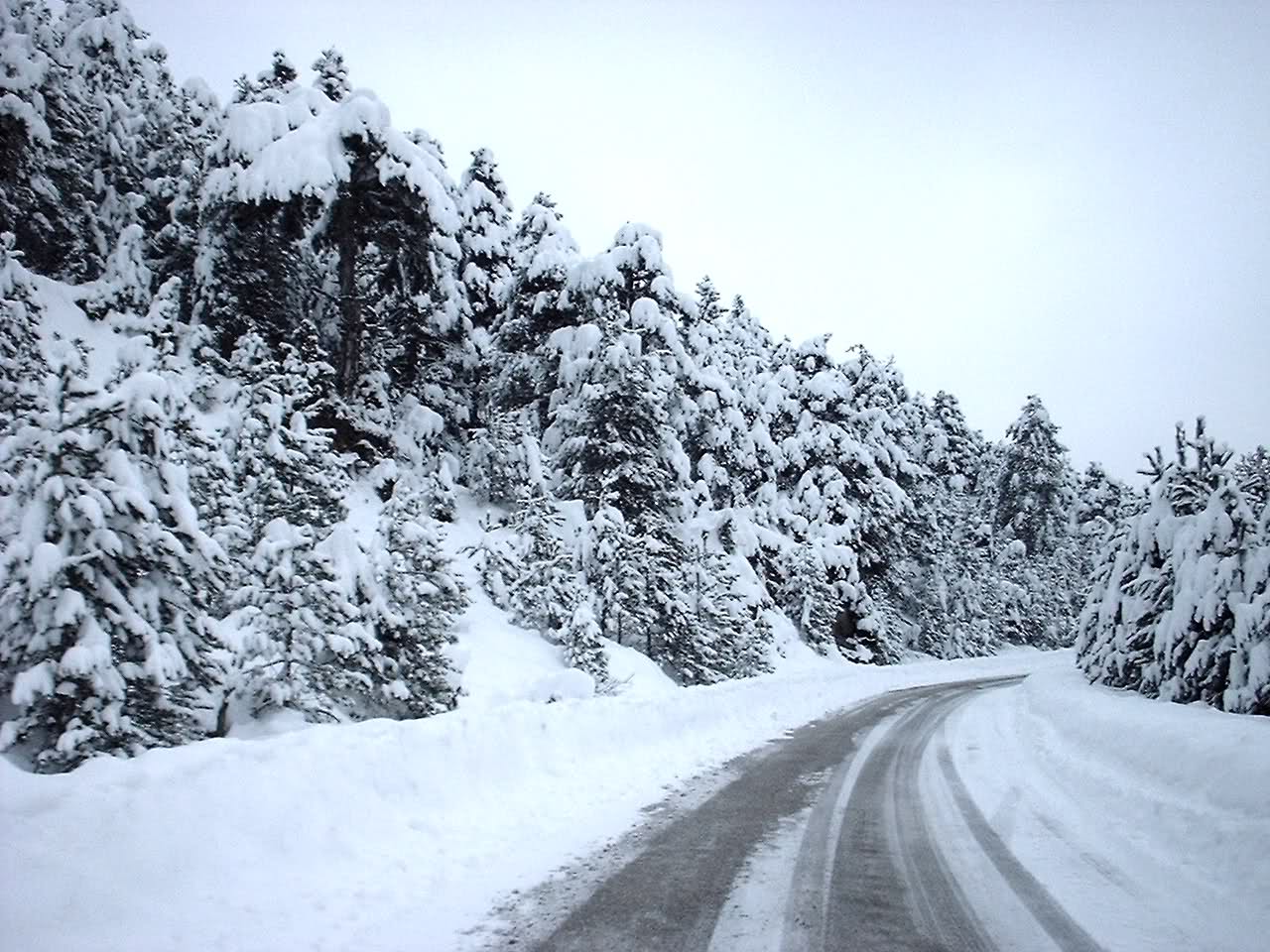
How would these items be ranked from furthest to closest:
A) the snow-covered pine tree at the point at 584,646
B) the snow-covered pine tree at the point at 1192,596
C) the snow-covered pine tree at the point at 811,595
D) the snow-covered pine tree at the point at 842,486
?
the snow-covered pine tree at the point at 842,486 < the snow-covered pine tree at the point at 811,595 < the snow-covered pine tree at the point at 584,646 < the snow-covered pine tree at the point at 1192,596

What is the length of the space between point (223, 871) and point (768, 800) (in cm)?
538

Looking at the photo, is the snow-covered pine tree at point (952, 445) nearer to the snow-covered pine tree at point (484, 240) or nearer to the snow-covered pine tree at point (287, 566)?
the snow-covered pine tree at point (484, 240)

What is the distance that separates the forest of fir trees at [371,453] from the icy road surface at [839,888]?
4600 millimetres

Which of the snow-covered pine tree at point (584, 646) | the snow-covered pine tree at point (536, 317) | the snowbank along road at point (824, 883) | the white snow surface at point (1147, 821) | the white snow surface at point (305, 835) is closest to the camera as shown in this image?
the white snow surface at point (305, 835)

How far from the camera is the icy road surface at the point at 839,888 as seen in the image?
13.7 feet

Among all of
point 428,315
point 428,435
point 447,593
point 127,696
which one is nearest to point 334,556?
point 447,593

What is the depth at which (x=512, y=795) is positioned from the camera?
7352 millimetres

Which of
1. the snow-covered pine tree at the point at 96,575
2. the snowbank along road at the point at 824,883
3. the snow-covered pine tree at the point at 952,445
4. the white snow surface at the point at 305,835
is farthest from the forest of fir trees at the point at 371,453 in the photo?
the snow-covered pine tree at the point at 952,445

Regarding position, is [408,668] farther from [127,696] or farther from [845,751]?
[845,751]

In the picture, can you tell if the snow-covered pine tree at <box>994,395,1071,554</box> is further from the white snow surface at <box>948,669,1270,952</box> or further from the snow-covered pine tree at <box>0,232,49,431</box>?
the snow-covered pine tree at <box>0,232,49,431</box>

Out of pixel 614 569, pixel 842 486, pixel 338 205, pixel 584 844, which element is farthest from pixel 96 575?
pixel 842 486

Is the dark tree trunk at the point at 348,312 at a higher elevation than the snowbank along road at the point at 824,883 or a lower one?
higher

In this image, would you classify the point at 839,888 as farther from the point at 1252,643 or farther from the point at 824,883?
the point at 1252,643

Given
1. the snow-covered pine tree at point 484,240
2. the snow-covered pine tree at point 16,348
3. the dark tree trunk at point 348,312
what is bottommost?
the snow-covered pine tree at point 16,348
